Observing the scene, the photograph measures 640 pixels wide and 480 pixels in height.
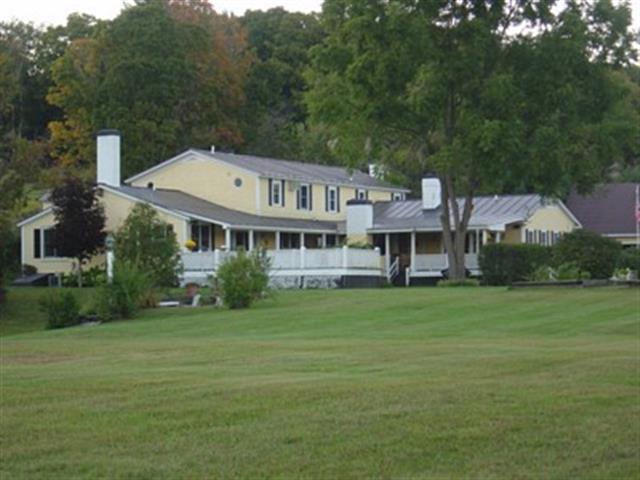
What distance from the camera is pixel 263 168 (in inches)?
2424

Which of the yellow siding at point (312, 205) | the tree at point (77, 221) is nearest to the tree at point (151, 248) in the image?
the tree at point (77, 221)

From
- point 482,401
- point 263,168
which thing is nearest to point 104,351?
point 482,401

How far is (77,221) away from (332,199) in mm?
16077

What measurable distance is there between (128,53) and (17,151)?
1107 inches

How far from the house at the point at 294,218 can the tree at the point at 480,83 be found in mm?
5549

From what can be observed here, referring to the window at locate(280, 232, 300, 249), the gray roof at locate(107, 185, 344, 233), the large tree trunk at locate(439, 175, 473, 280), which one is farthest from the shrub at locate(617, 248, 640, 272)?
the window at locate(280, 232, 300, 249)

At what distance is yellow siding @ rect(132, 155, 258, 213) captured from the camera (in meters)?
60.8

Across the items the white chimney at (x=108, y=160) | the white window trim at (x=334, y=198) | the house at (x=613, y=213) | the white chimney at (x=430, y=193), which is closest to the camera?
the white chimney at (x=108, y=160)

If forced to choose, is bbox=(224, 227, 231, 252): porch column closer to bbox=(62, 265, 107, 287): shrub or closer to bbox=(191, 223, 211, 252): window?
bbox=(191, 223, 211, 252): window

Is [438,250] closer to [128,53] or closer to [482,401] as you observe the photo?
[128,53]

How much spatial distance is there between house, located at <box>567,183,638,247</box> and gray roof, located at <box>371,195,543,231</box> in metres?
8.41

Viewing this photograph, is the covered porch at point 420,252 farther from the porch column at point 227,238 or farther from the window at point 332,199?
the porch column at point 227,238

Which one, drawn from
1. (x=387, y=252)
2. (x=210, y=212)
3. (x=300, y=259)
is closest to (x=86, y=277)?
(x=210, y=212)

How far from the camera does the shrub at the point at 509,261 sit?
168 ft
